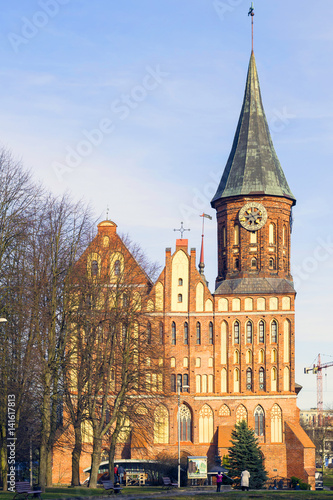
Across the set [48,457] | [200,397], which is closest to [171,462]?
[200,397]

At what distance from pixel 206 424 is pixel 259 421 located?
464 centimetres

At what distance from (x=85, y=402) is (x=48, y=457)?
6.67m

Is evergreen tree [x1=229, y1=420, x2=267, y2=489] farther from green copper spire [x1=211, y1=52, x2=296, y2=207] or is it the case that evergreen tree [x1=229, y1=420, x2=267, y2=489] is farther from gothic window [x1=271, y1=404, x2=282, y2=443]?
green copper spire [x1=211, y1=52, x2=296, y2=207]

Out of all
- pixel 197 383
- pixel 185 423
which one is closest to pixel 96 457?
pixel 185 423

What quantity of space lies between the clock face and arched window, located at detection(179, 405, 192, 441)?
695 inches

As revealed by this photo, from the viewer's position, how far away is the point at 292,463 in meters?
69.4

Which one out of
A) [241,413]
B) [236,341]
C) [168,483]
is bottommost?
[168,483]

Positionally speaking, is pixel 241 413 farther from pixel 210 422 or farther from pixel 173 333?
pixel 173 333

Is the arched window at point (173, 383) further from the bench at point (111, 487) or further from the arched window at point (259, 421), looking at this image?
the bench at point (111, 487)

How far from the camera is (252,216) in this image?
75500 millimetres

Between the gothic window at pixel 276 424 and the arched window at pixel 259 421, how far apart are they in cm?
87

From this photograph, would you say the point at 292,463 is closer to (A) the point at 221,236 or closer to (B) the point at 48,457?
(A) the point at 221,236

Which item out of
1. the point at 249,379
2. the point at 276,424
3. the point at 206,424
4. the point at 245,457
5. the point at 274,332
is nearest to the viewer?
the point at 245,457

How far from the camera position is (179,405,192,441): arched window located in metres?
70.6
